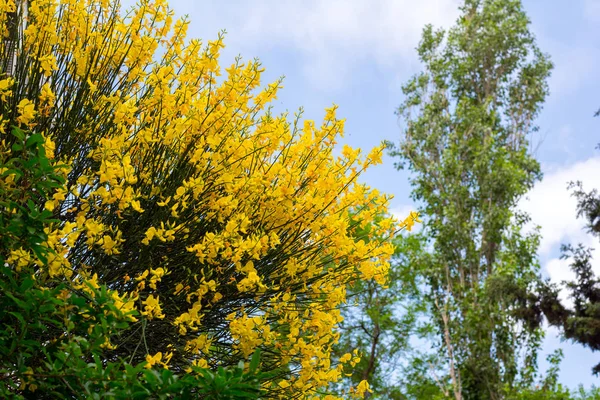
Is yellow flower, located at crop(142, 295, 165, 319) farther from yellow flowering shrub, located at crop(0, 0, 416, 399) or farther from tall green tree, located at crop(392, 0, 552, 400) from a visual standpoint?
tall green tree, located at crop(392, 0, 552, 400)

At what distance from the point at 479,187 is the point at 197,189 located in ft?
42.9

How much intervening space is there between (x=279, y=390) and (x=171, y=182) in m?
1.35

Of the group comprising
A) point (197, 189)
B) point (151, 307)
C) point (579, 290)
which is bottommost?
point (151, 307)

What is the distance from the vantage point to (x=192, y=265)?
3850mm

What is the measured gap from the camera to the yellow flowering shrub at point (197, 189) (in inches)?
148

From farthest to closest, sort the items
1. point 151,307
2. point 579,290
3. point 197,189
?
point 579,290 < point 197,189 < point 151,307

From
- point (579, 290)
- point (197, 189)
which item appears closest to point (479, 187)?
point (579, 290)

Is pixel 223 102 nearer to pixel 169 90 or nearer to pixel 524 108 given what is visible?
pixel 169 90

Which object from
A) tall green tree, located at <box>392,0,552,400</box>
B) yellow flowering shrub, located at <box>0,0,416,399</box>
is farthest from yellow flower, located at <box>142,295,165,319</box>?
tall green tree, located at <box>392,0,552,400</box>

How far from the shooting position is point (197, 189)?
3648mm

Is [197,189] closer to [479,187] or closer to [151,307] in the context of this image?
[151,307]

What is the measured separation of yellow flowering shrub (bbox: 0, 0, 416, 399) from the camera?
3.76 m

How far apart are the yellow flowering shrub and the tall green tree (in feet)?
34.2

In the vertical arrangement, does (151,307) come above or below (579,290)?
below
